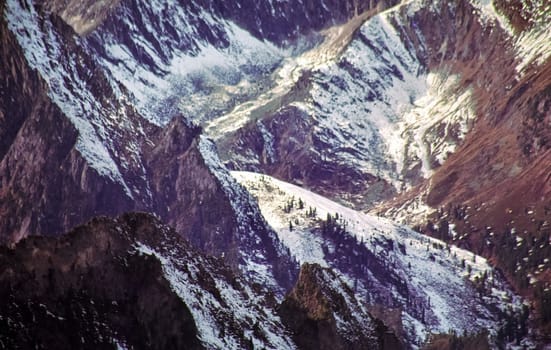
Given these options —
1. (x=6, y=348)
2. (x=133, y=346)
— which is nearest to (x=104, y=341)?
(x=133, y=346)

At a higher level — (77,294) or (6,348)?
(77,294)

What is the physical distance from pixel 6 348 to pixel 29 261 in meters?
18.4

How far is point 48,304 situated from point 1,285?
623cm

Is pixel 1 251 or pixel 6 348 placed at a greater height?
pixel 1 251

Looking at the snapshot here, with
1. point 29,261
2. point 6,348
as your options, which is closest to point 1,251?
point 29,261

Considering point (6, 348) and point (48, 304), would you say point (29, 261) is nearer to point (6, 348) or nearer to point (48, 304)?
point (48, 304)

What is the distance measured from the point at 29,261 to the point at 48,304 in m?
5.87

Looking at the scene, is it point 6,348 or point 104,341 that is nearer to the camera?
point 6,348

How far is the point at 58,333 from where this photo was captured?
192500 millimetres

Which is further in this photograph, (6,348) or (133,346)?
(133,346)

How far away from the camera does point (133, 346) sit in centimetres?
19950

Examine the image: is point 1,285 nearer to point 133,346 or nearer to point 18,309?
point 18,309

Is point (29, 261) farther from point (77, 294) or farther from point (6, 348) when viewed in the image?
point (6, 348)

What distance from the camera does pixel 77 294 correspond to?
653 feet
